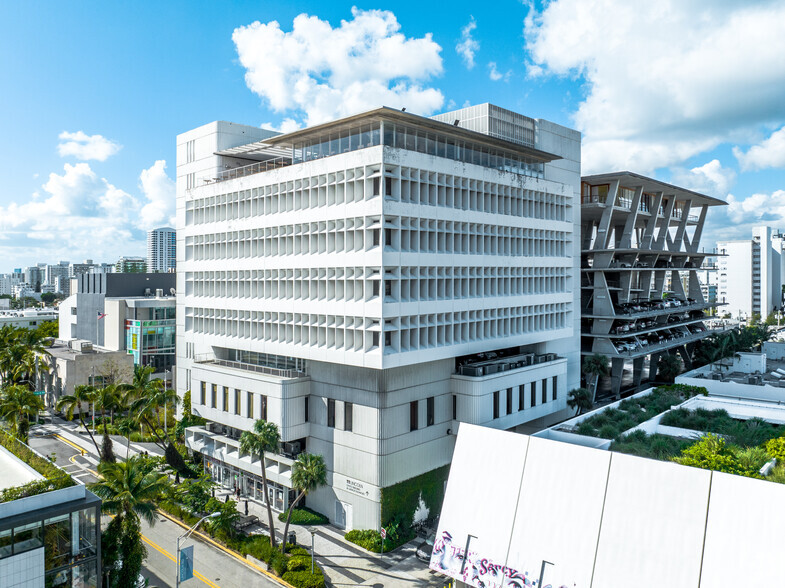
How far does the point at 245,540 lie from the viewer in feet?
127

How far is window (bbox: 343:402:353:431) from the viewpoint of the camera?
43.0 metres

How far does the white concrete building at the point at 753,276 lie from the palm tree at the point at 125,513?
198 m

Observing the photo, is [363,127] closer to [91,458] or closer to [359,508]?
[359,508]

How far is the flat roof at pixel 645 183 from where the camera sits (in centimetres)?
7306

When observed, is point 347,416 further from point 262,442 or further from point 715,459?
point 715,459

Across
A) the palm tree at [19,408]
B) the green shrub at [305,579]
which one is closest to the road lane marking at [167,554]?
the green shrub at [305,579]

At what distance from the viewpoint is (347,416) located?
1697 inches

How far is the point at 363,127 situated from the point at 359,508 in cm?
2899

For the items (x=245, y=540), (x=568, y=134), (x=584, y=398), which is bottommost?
(x=245, y=540)

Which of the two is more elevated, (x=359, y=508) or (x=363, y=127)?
(x=363, y=127)

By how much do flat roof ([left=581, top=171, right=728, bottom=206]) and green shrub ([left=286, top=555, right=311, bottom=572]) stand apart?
6017cm

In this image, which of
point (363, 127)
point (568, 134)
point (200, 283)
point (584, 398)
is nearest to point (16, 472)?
point (200, 283)

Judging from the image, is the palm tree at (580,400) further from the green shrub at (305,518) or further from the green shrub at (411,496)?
the green shrub at (305,518)

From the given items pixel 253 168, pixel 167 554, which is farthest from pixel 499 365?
pixel 167 554
